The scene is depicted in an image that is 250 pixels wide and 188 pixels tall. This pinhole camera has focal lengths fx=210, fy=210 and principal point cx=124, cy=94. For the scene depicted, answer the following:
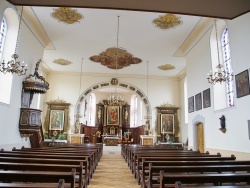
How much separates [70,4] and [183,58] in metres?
9.85

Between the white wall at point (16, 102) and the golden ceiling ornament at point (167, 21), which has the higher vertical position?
the golden ceiling ornament at point (167, 21)

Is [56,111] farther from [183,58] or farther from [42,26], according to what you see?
[183,58]

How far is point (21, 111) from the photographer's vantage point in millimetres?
8562

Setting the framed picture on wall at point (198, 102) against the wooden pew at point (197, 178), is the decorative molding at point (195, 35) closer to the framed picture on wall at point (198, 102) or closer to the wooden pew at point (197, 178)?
the framed picture on wall at point (198, 102)

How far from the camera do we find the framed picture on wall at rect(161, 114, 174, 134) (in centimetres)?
1573

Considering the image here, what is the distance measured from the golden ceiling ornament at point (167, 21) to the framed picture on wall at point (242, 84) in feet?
11.7

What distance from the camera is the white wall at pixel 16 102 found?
23.9 feet

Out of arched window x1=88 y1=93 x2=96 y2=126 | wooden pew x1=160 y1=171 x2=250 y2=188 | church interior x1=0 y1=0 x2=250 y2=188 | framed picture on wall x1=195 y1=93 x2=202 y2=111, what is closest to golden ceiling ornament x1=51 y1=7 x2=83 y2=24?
church interior x1=0 y1=0 x2=250 y2=188

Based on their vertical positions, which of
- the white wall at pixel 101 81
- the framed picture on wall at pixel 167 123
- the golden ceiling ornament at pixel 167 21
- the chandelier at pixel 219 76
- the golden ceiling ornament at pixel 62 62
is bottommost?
the framed picture on wall at pixel 167 123

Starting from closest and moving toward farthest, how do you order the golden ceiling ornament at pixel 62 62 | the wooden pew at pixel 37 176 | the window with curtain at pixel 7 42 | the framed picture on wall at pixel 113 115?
1. the wooden pew at pixel 37 176
2. the window with curtain at pixel 7 42
3. the golden ceiling ornament at pixel 62 62
4. the framed picture on wall at pixel 113 115

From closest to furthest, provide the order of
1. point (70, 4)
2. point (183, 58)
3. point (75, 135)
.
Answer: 1. point (70, 4)
2. point (183, 58)
3. point (75, 135)

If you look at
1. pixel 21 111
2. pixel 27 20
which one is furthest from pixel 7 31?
pixel 21 111

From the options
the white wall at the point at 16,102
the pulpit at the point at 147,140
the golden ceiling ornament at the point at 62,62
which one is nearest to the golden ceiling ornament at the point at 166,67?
the pulpit at the point at 147,140

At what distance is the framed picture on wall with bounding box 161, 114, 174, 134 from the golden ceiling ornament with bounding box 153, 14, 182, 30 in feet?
26.6
